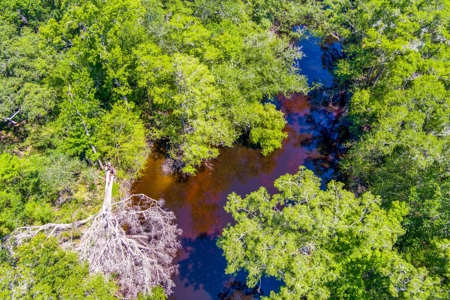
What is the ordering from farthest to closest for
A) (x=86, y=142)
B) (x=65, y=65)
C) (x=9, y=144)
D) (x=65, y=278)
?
(x=9, y=144)
(x=65, y=65)
(x=86, y=142)
(x=65, y=278)

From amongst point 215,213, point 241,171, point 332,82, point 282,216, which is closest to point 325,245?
point 282,216

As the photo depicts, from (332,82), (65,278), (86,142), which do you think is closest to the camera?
(65,278)

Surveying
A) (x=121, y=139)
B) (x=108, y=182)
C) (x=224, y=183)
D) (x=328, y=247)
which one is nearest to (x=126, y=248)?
(x=108, y=182)


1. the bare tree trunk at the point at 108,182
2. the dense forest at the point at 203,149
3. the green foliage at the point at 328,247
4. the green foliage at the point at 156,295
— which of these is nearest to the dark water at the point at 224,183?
the dense forest at the point at 203,149

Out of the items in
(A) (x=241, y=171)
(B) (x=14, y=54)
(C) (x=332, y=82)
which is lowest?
(B) (x=14, y=54)

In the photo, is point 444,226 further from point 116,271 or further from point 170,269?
point 116,271

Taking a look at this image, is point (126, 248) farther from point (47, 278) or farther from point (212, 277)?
point (47, 278)
